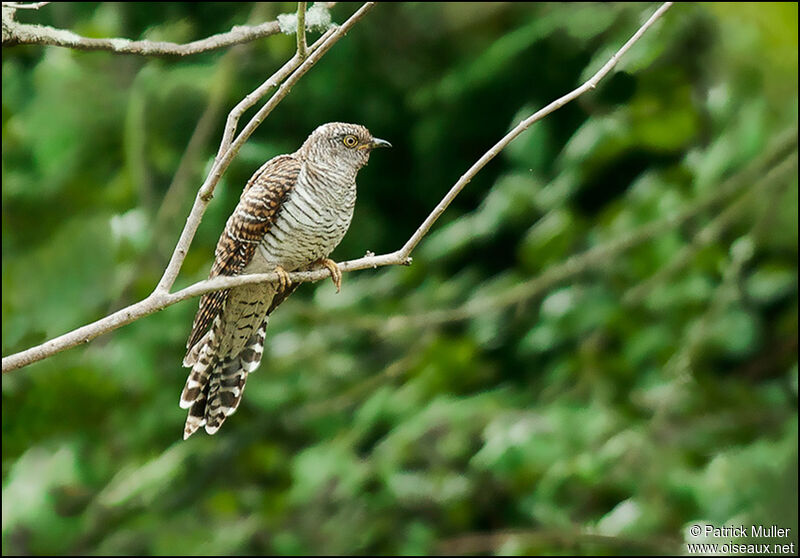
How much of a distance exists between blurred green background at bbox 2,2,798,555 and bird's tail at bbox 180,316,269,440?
110 centimetres

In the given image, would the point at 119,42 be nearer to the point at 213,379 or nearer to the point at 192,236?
the point at 192,236

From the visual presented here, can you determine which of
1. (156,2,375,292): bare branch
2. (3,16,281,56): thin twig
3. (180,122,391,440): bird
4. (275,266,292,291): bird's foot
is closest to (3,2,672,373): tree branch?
(156,2,375,292): bare branch

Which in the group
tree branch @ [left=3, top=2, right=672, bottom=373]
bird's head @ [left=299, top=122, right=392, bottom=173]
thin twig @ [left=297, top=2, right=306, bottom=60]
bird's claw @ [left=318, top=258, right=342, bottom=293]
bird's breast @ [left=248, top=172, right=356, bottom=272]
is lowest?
tree branch @ [left=3, top=2, right=672, bottom=373]

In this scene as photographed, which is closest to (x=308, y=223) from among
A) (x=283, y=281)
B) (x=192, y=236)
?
(x=283, y=281)

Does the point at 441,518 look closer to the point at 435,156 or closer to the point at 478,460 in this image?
the point at 478,460

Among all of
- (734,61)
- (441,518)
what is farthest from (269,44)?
(441,518)

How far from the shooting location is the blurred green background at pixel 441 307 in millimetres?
3836

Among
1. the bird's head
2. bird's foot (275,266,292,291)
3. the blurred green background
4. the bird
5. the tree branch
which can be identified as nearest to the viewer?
the tree branch

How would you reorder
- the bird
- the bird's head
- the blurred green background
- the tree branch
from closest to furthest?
the tree branch < the bird < the bird's head < the blurred green background

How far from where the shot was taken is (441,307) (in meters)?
4.61

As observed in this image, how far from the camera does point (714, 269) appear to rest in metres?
4.14

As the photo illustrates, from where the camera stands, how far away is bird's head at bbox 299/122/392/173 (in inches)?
100

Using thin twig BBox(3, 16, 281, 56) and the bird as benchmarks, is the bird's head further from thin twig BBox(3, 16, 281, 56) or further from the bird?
thin twig BBox(3, 16, 281, 56)

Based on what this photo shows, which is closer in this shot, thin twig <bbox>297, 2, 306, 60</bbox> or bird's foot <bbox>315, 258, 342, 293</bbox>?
thin twig <bbox>297, 2, 306, 60</bbox>
